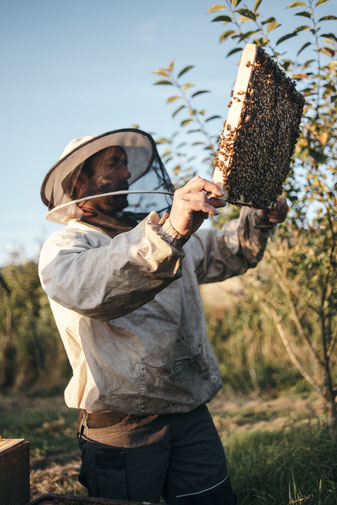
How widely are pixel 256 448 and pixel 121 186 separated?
8.21ft

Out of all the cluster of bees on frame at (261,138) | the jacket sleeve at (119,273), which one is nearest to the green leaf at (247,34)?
the cluster of bees on frame at (261,138)

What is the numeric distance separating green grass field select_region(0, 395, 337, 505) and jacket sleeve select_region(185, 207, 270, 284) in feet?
4.05

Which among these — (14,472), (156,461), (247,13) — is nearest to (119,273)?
(14,472)

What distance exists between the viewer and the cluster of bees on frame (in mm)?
1674

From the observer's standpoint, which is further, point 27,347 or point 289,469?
point 27,347

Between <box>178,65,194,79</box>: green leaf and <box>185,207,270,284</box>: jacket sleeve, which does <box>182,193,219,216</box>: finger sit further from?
<box>178,65,194,79</box>: green leaf

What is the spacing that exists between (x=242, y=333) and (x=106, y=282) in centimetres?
589

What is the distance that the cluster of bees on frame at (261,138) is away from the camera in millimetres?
1674

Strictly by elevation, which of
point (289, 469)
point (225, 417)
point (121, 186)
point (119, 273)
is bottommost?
point (225, 417)

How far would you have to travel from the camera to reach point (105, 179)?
2111mm

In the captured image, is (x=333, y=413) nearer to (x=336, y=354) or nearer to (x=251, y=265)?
(x=251, y=265)

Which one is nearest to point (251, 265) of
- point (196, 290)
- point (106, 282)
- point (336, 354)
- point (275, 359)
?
point (196, 290)

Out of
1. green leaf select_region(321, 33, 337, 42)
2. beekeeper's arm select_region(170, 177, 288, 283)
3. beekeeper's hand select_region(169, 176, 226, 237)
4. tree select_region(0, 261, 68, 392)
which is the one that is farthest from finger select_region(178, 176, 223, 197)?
tree select_region(0, 261, 68, 392)

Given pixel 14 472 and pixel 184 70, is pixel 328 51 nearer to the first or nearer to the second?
pixel 184 70
